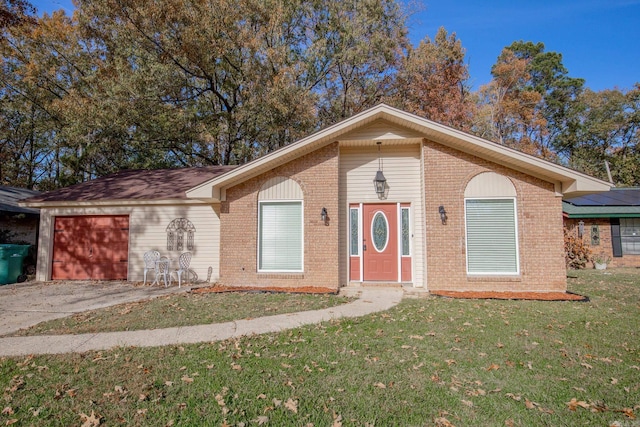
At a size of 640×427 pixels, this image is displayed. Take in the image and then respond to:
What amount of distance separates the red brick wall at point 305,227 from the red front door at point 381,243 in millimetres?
1092

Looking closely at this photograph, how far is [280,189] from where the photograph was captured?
9609mm

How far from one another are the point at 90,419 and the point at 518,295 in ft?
28.0

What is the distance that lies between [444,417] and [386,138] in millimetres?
7304

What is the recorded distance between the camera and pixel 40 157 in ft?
84.5

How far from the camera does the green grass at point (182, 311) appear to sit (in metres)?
5.74

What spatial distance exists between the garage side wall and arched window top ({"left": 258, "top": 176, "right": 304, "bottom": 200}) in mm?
2090

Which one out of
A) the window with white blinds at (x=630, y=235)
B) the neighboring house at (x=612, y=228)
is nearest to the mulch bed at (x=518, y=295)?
the neighboring house at (x=612, y=228)

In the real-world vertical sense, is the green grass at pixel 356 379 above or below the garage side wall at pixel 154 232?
below

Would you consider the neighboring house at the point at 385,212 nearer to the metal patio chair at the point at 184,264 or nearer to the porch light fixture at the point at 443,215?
the porch light fixture at the point at 443,215

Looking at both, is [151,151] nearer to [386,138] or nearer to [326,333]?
[386,138]

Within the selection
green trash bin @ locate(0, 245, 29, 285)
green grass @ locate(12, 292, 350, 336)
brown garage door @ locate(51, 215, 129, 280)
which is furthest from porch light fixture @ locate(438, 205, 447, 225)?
green trash bin @ locate(0, 245, 29, 285)

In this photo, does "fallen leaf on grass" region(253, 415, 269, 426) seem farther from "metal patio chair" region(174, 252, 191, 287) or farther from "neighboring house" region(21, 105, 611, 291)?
"metal patio chair" region(174, 252, 191, 287)

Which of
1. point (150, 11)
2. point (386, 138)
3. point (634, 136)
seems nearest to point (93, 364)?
point (386, 138)

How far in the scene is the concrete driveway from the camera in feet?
21.4
